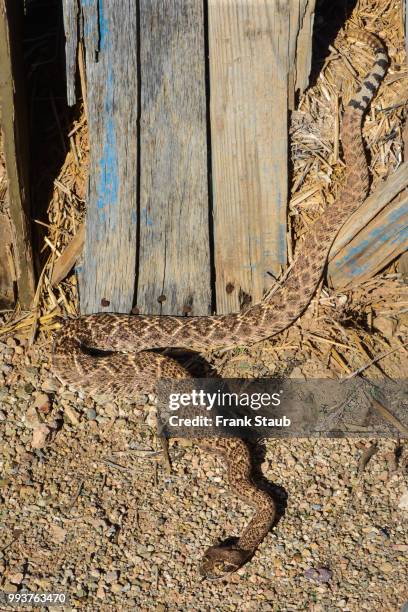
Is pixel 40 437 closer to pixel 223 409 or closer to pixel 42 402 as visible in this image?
pixel 42 402

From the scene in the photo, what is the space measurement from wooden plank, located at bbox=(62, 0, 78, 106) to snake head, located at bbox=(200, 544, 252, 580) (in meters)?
2.98

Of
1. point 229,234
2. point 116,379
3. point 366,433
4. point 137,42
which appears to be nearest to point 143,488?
point 116,379

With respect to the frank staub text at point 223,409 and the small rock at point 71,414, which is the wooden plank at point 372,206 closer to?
the frank staub text at point 223,409

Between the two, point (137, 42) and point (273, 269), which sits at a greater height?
point (137, 42)

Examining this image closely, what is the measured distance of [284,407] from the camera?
17.4 feet

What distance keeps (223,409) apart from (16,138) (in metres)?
2.32

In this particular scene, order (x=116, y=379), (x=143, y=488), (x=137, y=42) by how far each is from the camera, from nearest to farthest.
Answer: (x=143, y=488) < (x=137, y=42) < (x=116, y=379)

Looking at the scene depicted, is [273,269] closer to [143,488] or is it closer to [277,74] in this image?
[277,74]

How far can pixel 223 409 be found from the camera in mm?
5336

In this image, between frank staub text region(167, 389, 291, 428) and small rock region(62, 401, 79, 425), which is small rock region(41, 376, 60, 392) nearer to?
small rock region(62, 401, 79, 425)

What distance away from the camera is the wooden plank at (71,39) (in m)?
5.00

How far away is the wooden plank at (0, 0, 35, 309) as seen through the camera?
5148 mm

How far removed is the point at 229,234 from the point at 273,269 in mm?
456

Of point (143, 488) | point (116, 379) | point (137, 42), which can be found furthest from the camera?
point (116, 379)
